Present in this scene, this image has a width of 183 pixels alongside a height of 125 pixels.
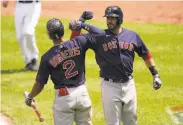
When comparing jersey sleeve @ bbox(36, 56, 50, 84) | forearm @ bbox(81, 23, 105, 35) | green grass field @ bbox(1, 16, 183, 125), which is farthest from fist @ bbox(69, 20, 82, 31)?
green grass field @ bbox(1, 16, 183, 125)

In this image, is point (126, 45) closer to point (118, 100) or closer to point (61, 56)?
point (118, 100)

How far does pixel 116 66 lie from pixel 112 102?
51 centimetres

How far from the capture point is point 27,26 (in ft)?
42.0

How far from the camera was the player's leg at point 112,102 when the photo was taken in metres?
7.49

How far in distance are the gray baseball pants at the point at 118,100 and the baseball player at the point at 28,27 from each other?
5502 millimetres

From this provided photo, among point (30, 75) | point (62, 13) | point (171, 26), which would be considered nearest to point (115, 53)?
point (30, 75)

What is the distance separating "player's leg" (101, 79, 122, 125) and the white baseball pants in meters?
5.55

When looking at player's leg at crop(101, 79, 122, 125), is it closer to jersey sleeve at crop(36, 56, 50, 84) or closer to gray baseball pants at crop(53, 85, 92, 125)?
gray baseball pants at crop(53, 85, 92, 125)

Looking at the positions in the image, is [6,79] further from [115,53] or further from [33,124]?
[115,53]

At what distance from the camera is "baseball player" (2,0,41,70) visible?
1283 centimetres

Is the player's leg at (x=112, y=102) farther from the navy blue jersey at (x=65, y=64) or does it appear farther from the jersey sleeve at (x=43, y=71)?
the jersey sleeve at (x=43, y=71)

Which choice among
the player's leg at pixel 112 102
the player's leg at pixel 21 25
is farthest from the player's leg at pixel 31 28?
the player's leg at pixel 112 102

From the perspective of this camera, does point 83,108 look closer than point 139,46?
Yes

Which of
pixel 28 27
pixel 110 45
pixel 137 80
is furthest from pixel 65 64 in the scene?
pixel 28 27
